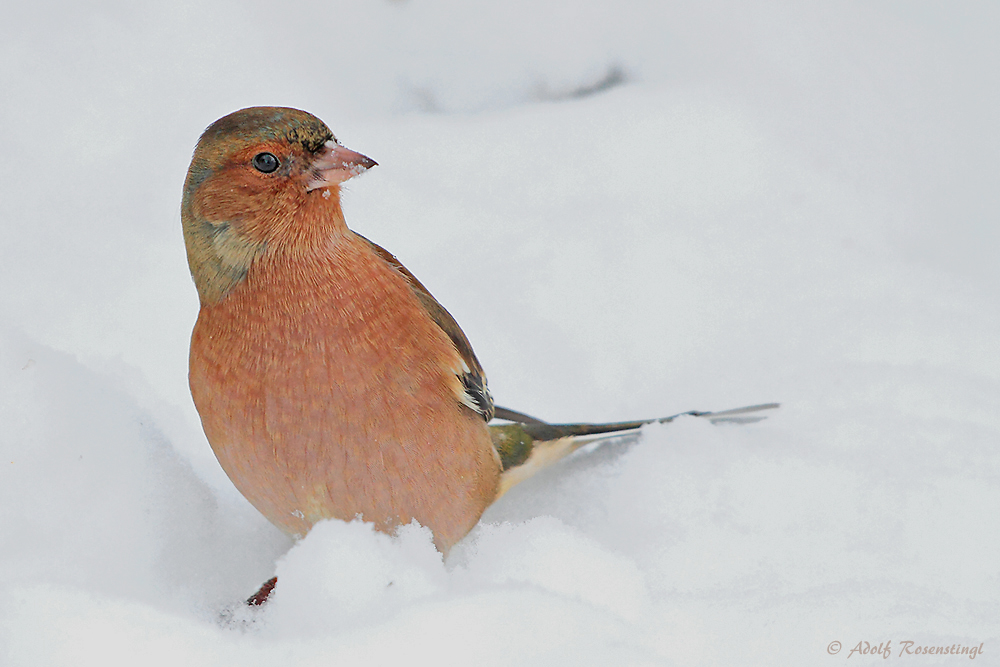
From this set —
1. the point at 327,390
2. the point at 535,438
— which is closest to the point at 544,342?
the point at 535,438

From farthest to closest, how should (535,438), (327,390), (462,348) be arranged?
(535,438) < (462,348) < (327,390)

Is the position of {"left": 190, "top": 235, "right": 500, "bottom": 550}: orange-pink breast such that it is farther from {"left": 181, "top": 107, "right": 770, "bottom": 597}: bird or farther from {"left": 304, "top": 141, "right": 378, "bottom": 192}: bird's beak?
{"left": 304, "top": 141, "right": 378, "bottom": 192}: bird's beak

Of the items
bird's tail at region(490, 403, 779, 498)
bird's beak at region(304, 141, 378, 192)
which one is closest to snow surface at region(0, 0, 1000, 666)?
bird's tail at region(490, 403, 779, 498)

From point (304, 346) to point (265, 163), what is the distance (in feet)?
1.41

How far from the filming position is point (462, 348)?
2.47m

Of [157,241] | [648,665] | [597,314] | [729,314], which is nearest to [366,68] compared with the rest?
[157,241]

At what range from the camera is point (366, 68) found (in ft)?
13.0

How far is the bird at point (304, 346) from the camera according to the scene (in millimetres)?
2094

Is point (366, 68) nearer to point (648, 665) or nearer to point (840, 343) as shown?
point (840, 343)

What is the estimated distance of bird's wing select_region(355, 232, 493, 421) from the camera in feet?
7.76

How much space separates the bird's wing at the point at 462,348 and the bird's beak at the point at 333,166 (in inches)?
10.4

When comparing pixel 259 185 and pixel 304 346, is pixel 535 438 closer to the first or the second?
pixel 304 346

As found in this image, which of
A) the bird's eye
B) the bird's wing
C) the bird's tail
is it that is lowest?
the bird's tail

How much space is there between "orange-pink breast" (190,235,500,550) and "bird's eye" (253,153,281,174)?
20 cm
